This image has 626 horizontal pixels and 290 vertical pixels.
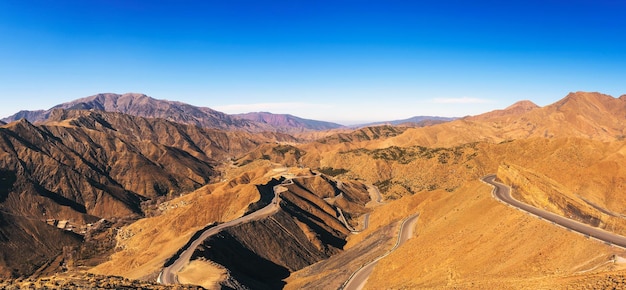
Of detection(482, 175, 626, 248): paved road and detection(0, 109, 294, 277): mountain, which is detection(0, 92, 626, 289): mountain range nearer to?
detection(0, 109, 294, 277): mountain

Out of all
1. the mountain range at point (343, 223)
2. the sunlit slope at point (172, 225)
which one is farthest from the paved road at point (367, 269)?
the sunlit slope at point (172, 225)

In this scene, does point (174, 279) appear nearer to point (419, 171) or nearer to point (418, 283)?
point (418, 283)

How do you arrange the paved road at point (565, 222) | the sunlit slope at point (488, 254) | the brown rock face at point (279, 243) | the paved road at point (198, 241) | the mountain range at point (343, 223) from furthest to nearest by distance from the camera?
the brown rock face at point (279, 243) → the paved road at point (198, 241) → the mountain range at point (343, 223) → the paved road at point (565, 222) → the sunlit slope at point (488, 254)

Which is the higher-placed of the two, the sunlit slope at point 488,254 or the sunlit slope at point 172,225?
the sunlit slope at point 488,254

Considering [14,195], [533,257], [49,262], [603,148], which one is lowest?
[49,262]

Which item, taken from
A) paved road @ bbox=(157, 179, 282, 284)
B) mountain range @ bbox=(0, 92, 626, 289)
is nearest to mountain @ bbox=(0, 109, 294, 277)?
mountain range @ bbox=(0, 92, 626, 289)

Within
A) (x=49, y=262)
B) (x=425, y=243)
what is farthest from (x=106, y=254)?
(x=425, y=243)

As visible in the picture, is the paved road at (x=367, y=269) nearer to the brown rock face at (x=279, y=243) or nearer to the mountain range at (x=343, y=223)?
the mountain range at (x=343, y=223)
